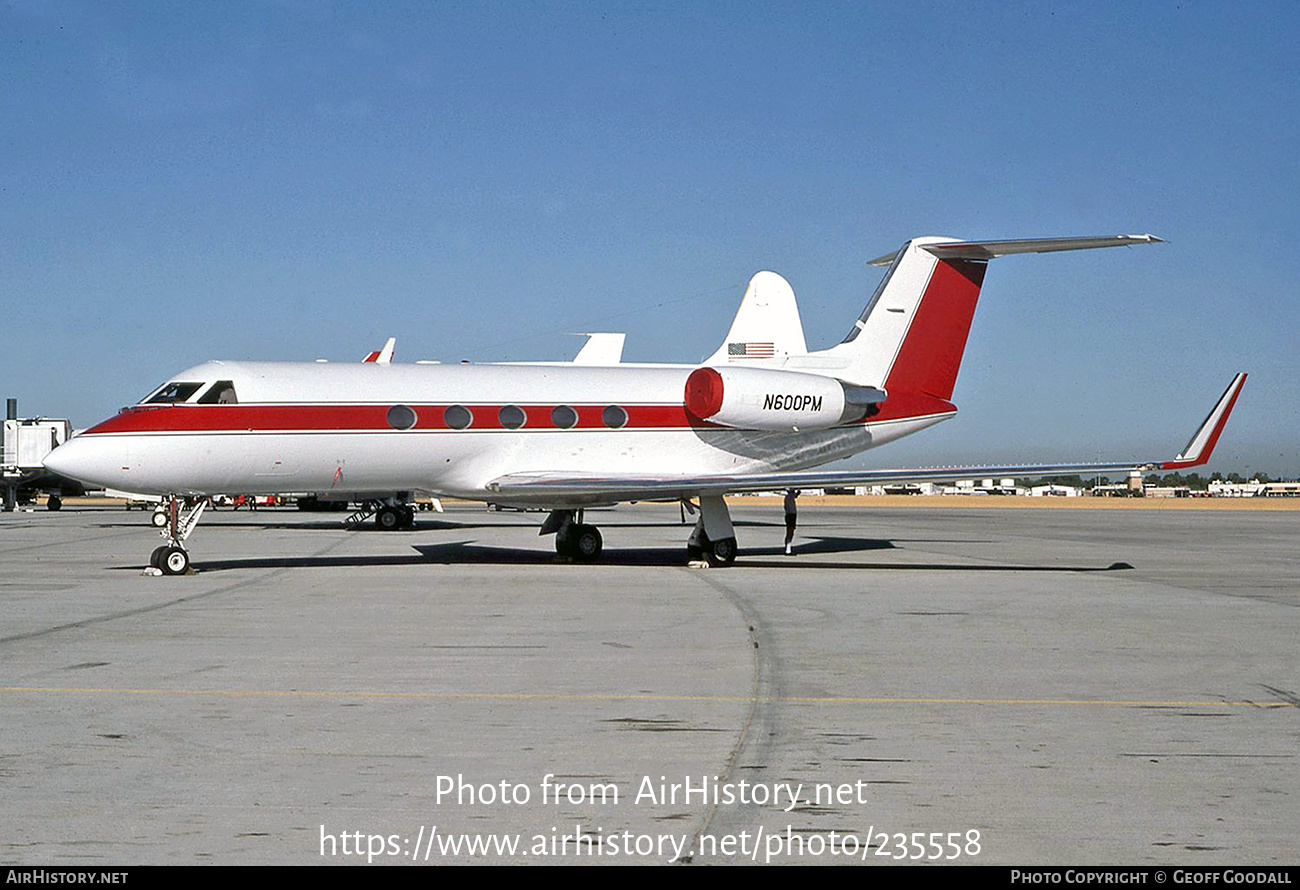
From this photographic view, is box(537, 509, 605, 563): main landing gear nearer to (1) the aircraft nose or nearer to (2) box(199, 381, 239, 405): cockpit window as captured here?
(2) box(199, 381, 239, 405): cockpit window

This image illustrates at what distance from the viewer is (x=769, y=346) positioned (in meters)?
22.9

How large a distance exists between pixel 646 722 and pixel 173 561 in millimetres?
12638

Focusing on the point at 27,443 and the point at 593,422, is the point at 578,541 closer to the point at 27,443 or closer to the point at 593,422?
the point at 593,422

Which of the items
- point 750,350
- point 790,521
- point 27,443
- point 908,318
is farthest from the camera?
point 27,443

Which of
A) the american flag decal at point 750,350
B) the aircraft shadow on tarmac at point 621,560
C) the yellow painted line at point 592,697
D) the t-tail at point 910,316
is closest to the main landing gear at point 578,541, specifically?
the aircraft shadow on tarmac at point 621,560

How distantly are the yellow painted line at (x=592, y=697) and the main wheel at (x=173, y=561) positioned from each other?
9.73 meters

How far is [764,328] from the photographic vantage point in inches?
912

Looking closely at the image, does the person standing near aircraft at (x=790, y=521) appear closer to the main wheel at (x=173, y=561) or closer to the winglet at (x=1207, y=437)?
the winglet at (x=1207, y=437)

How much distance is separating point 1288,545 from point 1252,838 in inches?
1055

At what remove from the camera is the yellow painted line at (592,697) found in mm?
8305

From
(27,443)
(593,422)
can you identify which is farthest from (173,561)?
(27,443)

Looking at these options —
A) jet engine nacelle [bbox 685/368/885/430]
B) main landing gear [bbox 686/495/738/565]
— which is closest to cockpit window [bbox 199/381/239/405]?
jet engine nacelle [bbox 685/368/885/430]
